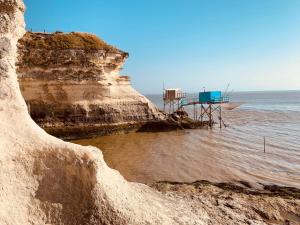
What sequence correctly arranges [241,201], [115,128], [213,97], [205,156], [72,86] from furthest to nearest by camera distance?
1. [213,97]
2. [115,128]
3. [72,86]
4. [205,156]
5. [241,201]

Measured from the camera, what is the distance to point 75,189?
725 cm

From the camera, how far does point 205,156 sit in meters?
20.2

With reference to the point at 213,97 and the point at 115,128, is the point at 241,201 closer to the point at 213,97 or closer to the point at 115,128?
the point at 115,128

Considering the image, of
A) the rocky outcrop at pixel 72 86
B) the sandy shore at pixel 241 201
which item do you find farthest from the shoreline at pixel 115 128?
the sandy shore at pixel 241 201

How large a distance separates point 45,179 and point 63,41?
2233 centimetres

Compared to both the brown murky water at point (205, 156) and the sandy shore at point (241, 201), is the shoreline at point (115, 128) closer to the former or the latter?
the brown murky water at point (205, 156)

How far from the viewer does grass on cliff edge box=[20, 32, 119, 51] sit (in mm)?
26219

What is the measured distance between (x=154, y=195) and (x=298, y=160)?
11.6 metres

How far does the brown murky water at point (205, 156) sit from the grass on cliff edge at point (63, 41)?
7856mm

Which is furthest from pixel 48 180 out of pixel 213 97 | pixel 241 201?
pixel 213 97

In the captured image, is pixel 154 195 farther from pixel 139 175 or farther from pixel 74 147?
pixel 139 175

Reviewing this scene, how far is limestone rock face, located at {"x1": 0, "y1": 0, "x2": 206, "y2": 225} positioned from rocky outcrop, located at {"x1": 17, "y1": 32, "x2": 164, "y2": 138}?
1794 centimetres

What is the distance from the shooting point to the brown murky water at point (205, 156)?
15.8 m

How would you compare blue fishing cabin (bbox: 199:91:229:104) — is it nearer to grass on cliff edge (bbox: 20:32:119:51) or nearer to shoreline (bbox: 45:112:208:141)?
shoreline (bbox: 45:112:208:141)
